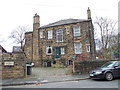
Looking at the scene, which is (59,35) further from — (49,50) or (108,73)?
(108,73)

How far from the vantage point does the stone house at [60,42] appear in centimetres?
2344

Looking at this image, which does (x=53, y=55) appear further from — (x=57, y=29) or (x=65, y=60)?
(x=57, y=29)

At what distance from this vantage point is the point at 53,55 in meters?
25.1

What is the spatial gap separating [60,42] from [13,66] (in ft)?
46.7

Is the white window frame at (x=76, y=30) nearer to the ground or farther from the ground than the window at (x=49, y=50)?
farther from the ground

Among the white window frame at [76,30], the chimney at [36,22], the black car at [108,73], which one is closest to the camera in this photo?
the black car at [108,73]

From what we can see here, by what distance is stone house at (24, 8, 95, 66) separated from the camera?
23.4 metres

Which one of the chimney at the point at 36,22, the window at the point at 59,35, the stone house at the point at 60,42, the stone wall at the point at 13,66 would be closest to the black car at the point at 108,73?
the stone wall at the point at 13,66

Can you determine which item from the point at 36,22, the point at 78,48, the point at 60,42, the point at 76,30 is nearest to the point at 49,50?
the point at 60,42

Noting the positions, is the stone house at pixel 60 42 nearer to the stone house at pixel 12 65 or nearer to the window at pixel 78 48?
the window at pixel 78 48

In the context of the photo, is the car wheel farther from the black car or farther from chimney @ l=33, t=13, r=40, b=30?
chimney @ l=33, t=13, r=40, b=30

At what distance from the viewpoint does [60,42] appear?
82.4 ft

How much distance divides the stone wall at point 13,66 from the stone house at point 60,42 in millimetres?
12654

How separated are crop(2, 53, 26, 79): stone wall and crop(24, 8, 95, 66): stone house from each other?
12654mm
